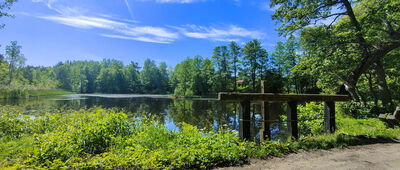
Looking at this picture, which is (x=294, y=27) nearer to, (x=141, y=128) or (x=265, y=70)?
(x=141, y=128)

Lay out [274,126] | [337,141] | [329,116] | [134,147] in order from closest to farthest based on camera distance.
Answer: [134,147] → [337,141] → [329,116] → [274,126]

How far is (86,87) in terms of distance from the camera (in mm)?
78312

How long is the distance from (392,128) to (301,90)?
1515 inches

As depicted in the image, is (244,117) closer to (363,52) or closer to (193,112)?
(363,52)

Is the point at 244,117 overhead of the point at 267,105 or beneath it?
beneath

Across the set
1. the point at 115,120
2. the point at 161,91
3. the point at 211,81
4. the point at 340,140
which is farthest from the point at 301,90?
the point at 161,91

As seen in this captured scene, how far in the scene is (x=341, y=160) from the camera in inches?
128

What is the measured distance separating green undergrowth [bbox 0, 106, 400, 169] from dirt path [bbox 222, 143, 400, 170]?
8.9 inches

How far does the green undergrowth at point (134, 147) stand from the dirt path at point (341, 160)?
0.74 feet

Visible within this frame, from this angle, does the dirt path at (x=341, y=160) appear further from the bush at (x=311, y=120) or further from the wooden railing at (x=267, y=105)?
the bush at (x=311, y=120)

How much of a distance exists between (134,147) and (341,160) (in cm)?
404

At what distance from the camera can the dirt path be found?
9.78ft

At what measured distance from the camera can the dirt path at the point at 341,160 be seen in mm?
2982

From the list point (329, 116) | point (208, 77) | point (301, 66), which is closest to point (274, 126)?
point (301, 66)
